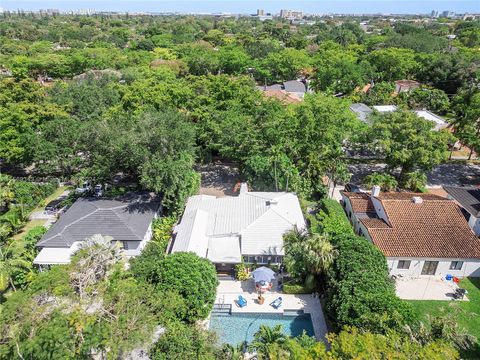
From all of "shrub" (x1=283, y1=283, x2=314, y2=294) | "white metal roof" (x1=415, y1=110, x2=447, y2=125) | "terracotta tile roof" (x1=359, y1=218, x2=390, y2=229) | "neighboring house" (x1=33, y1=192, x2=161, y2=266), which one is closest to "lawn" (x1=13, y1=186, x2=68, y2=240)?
"neighboring house" (x1=33, y1=192, x2=161, y2=266)

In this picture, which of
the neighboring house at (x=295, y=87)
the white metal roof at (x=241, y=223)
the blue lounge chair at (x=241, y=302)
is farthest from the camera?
the neighboring house at (x=295, y=87)

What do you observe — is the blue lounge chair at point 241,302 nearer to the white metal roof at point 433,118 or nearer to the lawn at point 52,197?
the lawn at point 52,197

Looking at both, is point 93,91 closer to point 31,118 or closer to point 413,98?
point 31,118

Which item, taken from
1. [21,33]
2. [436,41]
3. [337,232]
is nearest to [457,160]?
[337,232]

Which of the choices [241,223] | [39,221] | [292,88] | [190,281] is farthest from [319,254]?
[292,88]

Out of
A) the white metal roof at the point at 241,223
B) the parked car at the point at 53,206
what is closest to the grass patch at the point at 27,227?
the parked car at the point at 53,206

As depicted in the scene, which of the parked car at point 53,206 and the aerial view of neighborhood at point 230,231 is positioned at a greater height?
the aerial view of neighborhood at point 230,231

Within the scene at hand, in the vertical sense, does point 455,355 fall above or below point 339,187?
above
